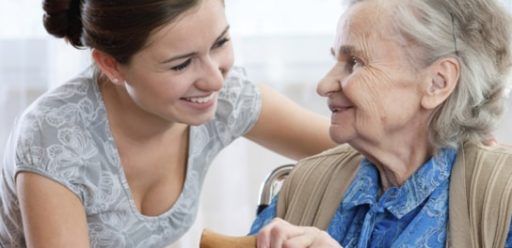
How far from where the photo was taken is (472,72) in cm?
168

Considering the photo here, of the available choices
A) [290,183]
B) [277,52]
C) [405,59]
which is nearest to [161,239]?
[290,183]

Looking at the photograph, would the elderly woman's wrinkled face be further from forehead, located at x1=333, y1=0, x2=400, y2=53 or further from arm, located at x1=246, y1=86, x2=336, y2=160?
arm, located at x1=246, y1=86, x2=336, y2=160

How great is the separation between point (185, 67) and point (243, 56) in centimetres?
120

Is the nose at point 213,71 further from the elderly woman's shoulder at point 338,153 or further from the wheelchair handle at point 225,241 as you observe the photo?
the wheelchair handle at point 225,241

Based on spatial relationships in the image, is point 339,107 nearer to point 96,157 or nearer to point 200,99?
point 200,99

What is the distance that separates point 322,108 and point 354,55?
1365 millimetres

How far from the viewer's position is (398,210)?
1.70m

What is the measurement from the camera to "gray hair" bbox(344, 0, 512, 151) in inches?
64.9

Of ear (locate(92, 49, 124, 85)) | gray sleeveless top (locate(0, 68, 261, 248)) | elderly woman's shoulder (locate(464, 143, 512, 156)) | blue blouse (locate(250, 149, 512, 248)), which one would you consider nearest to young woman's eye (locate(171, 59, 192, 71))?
ear (locate(92, 49, 124, 85))

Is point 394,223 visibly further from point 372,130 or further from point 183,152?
point 183,152

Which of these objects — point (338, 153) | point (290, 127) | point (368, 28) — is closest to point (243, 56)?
point (290, 127)

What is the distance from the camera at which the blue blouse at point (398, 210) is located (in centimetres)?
166

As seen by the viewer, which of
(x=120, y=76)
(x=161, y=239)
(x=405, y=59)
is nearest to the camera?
(x=405, y=59)

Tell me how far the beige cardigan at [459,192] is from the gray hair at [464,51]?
52 mm
